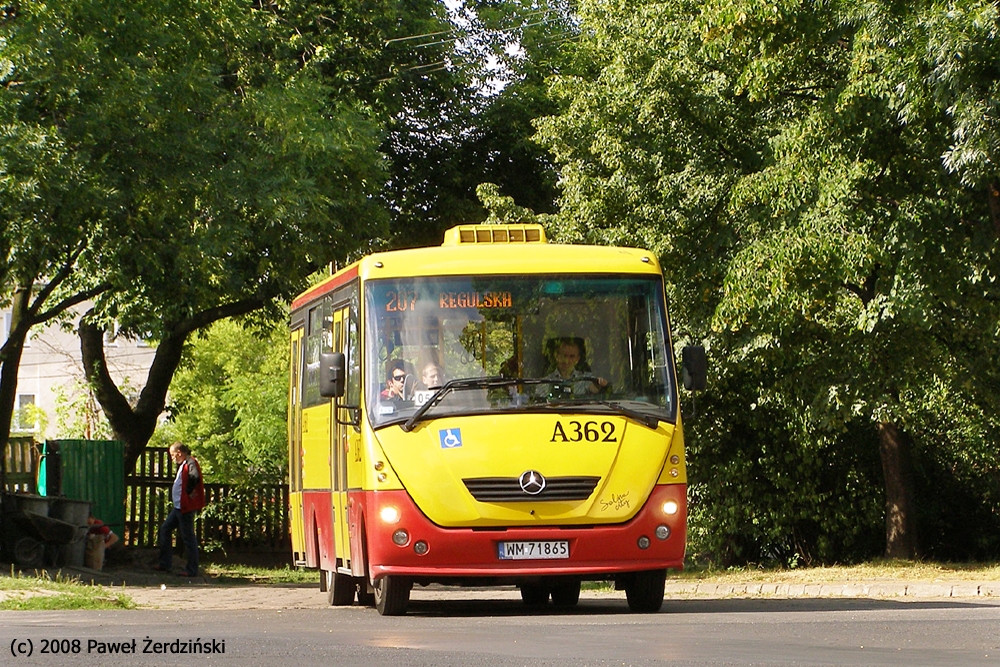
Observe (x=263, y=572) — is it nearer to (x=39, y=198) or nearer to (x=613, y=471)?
(x=39, y=198)

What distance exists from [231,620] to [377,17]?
18553 millimetres

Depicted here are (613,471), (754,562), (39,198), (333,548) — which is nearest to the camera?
(613,471)

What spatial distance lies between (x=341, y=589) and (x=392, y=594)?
2.60 m

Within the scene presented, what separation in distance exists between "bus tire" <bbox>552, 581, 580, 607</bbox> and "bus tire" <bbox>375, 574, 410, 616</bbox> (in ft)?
7.45

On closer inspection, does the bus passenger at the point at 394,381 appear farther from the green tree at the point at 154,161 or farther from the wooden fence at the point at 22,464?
the wooden fence at the point at 22,464

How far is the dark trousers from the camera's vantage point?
22266 millimetres

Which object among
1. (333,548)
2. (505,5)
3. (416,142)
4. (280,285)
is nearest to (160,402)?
Result: (280,285)

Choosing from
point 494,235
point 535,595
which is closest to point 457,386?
point 494,235

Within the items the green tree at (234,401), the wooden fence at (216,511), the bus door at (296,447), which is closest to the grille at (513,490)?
the bus door at (296,447)

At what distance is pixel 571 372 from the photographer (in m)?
12.7

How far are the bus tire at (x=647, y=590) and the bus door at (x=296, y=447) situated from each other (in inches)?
177

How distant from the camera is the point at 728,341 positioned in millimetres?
19906

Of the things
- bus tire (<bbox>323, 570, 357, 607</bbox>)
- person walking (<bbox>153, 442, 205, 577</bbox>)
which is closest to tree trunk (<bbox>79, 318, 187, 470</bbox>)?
person walking (<bbox>153, 442, 205, 577</bbox>)

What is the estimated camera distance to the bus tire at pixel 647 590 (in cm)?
1319
